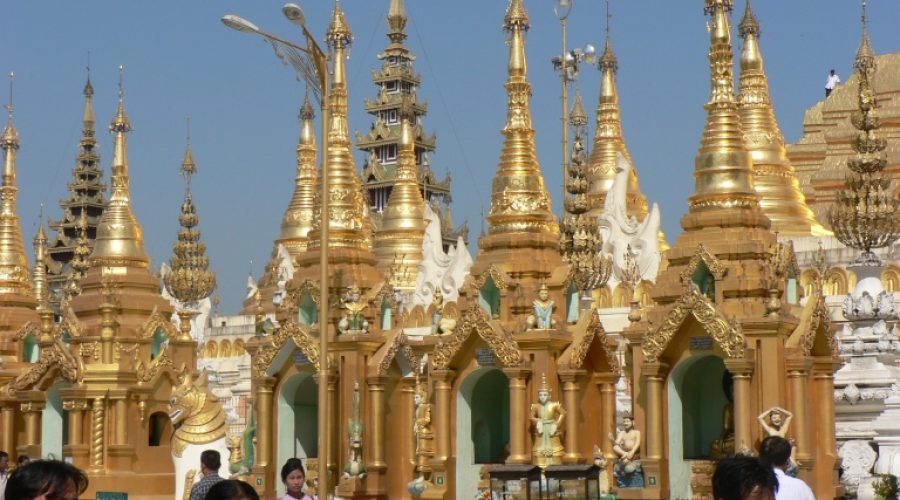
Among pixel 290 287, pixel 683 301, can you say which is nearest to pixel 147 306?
pixel 290 287

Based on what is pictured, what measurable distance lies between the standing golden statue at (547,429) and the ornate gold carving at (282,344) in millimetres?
4376

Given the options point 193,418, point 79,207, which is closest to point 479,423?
point 193,418

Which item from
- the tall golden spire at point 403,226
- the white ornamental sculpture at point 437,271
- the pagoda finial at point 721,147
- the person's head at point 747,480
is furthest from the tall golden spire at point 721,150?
the tall golden spire at point 403,226

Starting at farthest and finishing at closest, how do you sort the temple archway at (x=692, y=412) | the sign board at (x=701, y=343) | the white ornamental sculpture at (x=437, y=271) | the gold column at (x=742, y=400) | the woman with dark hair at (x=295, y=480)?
the white ornamental sculpture at (x=437, y=271)
the temple archway at (x=692, y=412)
the sign board at (x=701, y=343)
the gold column at (x=742, y=400)
the woman with dark hair at (x=295, y=480)

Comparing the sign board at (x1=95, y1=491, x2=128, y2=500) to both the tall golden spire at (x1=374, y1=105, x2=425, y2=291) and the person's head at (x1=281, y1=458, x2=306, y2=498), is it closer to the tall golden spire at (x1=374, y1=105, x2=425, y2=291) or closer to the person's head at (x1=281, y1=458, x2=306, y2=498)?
the person's head at (x1=281, y1=458, x2=306, y2=498)

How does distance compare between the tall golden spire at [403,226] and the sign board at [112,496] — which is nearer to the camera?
the sign board at [112,496]

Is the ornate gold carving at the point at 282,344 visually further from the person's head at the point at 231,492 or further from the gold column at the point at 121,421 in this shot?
the person's head at the point at 231,492

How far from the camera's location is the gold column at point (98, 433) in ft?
97.2

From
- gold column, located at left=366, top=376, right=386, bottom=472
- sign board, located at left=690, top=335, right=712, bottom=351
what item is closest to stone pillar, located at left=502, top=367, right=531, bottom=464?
sign board, located at left=690, top=335, right=712, bottom=351

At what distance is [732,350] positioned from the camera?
21062 millimetres

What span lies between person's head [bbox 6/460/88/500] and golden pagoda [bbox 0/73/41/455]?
26650mm

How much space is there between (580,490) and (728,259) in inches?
173

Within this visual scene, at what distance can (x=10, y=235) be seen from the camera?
36.0 metres

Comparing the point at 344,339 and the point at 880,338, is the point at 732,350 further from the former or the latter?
the point at 344,339
